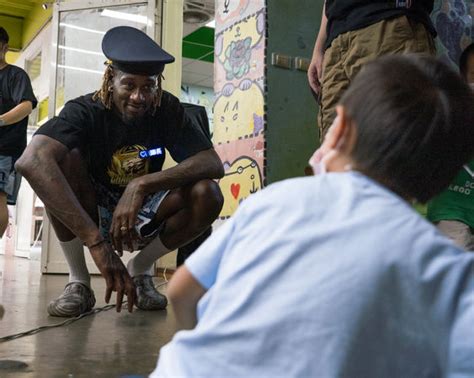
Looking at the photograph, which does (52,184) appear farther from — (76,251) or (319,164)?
(319,164)

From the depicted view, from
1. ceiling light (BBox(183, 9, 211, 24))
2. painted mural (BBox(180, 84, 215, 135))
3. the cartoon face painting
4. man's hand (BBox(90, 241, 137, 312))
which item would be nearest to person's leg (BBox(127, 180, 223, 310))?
man's hand (BBox(90, 241, 137, 312))

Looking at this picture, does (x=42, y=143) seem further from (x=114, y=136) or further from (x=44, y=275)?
(x=44, y=275)

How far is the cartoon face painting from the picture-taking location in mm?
2824

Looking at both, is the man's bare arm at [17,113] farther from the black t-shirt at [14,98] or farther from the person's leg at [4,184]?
the person's leg at [4,184]

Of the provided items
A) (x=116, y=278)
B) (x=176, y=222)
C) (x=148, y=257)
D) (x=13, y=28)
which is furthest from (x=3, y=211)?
(x=13, y=28)

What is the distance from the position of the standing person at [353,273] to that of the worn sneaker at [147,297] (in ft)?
4.99

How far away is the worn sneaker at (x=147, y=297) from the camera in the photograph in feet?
6.76

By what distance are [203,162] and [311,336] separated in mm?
1570

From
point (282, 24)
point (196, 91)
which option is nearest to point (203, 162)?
point (282, 24)

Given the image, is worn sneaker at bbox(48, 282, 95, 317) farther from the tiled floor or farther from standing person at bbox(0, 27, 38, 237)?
standing person at bbox(0, 27, 38, 237)

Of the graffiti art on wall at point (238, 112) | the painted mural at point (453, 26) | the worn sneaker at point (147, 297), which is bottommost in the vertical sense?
the worn sneaker at point (147, 297)

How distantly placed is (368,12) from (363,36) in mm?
62

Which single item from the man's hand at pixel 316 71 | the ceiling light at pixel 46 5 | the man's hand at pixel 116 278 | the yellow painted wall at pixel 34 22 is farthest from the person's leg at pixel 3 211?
the yellow painted wall at pixel 34 22

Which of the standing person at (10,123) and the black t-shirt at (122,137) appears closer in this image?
the black t-shirt at (122,137)
